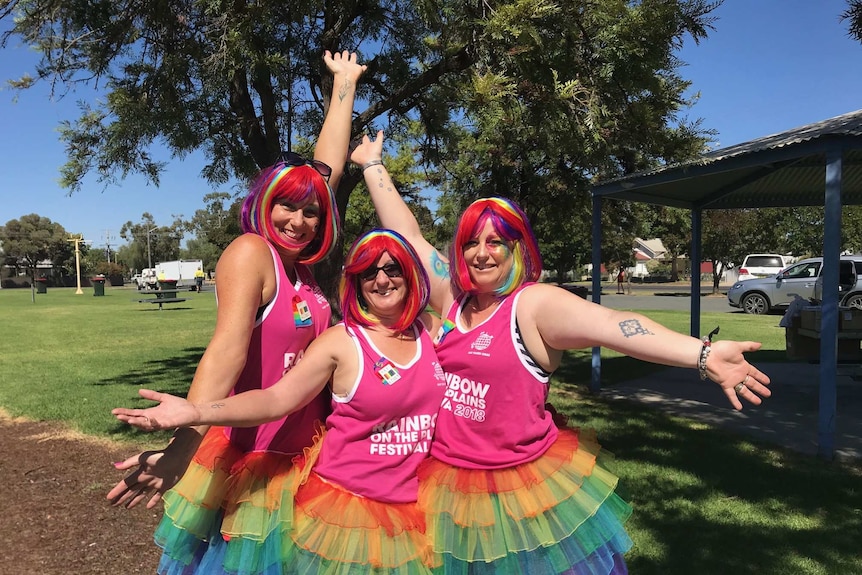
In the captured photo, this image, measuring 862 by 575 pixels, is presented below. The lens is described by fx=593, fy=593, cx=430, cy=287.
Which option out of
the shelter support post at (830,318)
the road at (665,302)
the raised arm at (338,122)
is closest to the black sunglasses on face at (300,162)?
the raised arm at (338,122)

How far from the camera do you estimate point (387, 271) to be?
191 centimetres

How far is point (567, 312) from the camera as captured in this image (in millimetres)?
1773

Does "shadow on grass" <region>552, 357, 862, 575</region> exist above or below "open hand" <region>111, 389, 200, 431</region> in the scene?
below

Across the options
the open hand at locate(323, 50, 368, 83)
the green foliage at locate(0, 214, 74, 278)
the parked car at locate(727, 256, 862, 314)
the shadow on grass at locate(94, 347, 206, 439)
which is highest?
the green foliage at locate(0, 214, 74, 278)

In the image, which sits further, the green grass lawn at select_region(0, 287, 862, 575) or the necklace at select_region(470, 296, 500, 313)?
the green grass lawn at select_region(0, 287, 862, 575)

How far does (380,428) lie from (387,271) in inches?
19.4

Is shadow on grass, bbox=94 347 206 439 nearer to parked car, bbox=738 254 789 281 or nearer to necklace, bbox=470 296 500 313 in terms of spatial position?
necklace, bbox=470 296 500 313

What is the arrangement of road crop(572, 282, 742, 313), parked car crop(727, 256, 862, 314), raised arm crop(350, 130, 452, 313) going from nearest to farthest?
raised arm crop(350, 130, 452, 313) < parked car crop(727, 256, 862, 314) < road crop(572, 282, 742, 313)

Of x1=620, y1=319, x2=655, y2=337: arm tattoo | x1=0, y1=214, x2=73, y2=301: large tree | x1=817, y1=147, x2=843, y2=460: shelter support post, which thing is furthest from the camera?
x1=0, y1=214, x2=73, y2=301: large tree

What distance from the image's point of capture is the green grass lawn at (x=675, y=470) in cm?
362

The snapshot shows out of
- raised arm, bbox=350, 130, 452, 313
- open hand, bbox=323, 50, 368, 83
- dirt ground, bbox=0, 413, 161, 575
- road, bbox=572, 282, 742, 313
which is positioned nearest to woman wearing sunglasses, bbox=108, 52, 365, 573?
raised arm, bbox=350, 130, 452, 313

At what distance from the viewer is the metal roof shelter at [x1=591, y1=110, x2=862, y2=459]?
17.5 feet

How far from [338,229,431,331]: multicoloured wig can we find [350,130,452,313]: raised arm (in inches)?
12.5

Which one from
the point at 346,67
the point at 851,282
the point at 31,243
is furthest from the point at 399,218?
the point at 31,243
